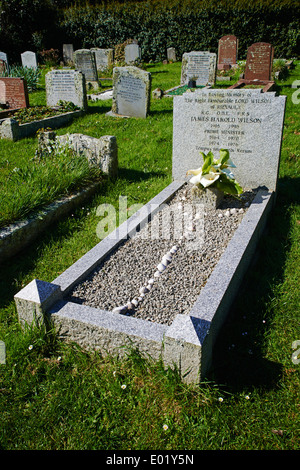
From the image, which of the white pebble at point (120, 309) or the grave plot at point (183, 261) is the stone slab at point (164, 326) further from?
the white pebble at point (120, 309)

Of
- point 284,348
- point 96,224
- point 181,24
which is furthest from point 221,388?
point 181,24

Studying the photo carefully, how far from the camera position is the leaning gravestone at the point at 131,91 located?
8.67 m

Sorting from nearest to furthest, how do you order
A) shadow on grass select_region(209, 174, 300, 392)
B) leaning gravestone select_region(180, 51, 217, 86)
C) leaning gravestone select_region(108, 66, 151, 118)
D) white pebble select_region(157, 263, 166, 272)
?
shadow on grass select_region(209, 174, 300, 392)
white pebble select_region(157, 263, 166, 272)
leaning gravestone select_region(108, 66, 151, 118)
leaning gravestone select_region(180, 51, 217, 86)

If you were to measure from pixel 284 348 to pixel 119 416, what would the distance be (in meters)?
1.26

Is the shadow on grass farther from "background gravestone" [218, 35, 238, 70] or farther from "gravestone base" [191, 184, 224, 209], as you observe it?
"background gravestone" [218, 35, 238, 70]

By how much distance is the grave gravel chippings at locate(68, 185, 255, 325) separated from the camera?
3.05 m

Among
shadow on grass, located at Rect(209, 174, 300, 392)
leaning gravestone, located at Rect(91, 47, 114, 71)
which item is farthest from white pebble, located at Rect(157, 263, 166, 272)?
leaning gravestone, located at Rect(91, 47, 114, 71)

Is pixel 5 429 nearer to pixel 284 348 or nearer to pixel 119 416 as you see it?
pixel 119 416

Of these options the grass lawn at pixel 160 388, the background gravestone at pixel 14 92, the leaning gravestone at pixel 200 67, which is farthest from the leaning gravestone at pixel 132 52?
the grass lawn at pixel 160 388

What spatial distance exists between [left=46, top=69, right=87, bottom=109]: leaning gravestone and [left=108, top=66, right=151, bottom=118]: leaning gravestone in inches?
33.8

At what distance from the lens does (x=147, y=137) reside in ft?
24.6

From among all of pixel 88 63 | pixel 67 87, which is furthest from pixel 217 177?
pixel 88 63

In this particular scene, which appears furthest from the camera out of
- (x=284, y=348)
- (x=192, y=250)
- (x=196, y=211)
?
(x=196, y=211)

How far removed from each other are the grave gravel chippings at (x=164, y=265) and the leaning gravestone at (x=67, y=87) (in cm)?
592
